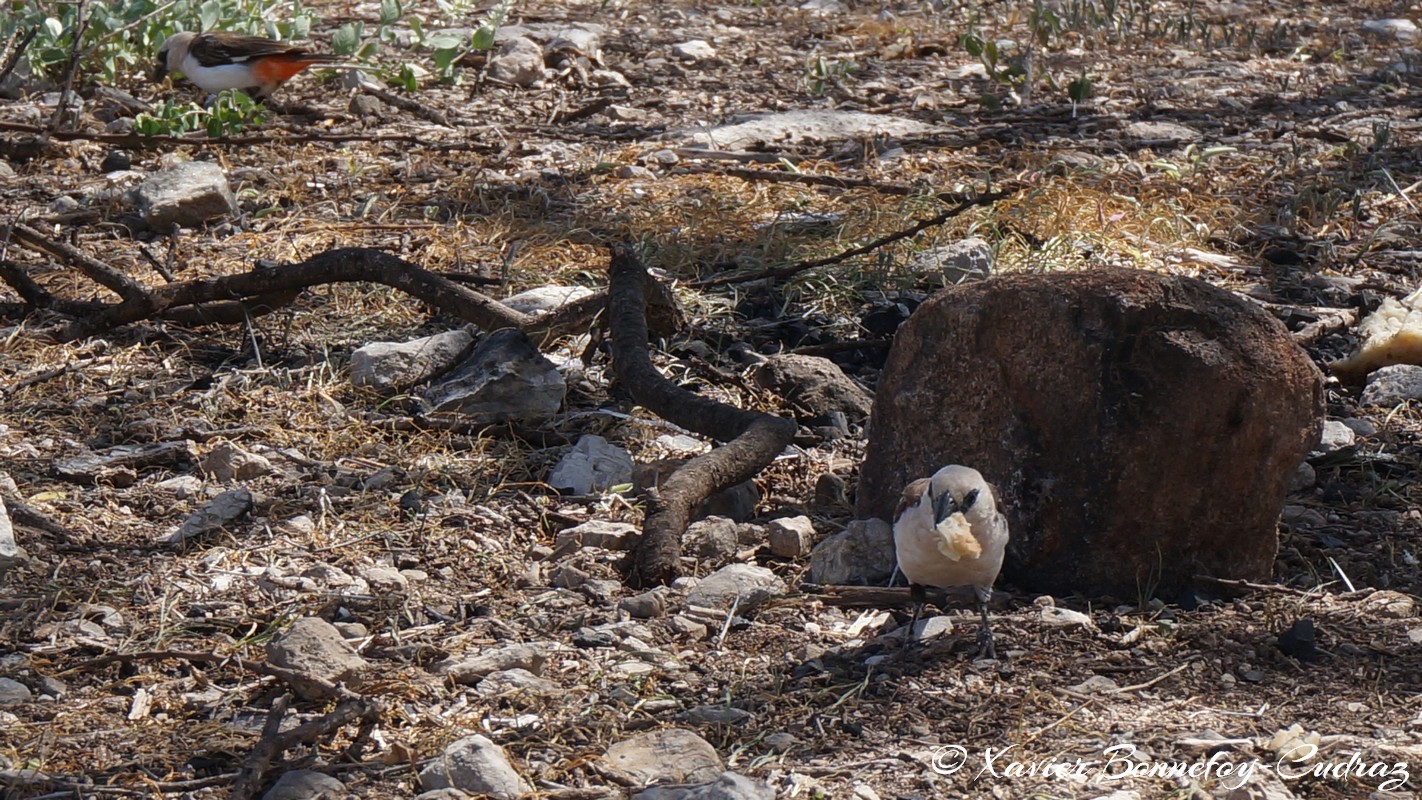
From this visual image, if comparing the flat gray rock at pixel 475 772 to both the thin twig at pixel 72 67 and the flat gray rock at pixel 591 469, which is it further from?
the thin twig at pixel 72 67

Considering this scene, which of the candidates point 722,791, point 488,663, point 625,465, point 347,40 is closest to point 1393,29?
point 347,40

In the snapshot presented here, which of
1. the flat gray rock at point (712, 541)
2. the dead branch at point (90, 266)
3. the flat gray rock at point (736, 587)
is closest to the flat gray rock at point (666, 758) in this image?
the flat gray rock at point (736, 587)

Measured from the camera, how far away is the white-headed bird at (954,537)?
2684mm

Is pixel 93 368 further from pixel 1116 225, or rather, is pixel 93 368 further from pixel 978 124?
pixel 978 124

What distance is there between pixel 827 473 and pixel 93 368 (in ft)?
6.98

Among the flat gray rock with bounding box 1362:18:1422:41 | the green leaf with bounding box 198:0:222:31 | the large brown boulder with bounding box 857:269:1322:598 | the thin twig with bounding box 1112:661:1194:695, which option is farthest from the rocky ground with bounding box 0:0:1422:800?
the flat gray rock with bounding box 1362:18:1422:41

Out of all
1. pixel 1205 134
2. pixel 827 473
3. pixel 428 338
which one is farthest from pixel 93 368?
pixel 1205 134

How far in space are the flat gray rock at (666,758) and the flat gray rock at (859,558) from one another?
73cm

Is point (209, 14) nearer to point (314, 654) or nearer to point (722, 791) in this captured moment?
point (314, 654)

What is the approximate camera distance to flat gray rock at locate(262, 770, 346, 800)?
236 centimetres

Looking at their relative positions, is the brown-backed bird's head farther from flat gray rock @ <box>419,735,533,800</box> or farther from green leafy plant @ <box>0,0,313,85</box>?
flat gray rock @ <box>419,735,533,800</box>

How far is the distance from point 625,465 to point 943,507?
1.31m

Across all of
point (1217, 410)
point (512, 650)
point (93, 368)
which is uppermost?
point (1217, 410)

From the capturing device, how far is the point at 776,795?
2355 mm
